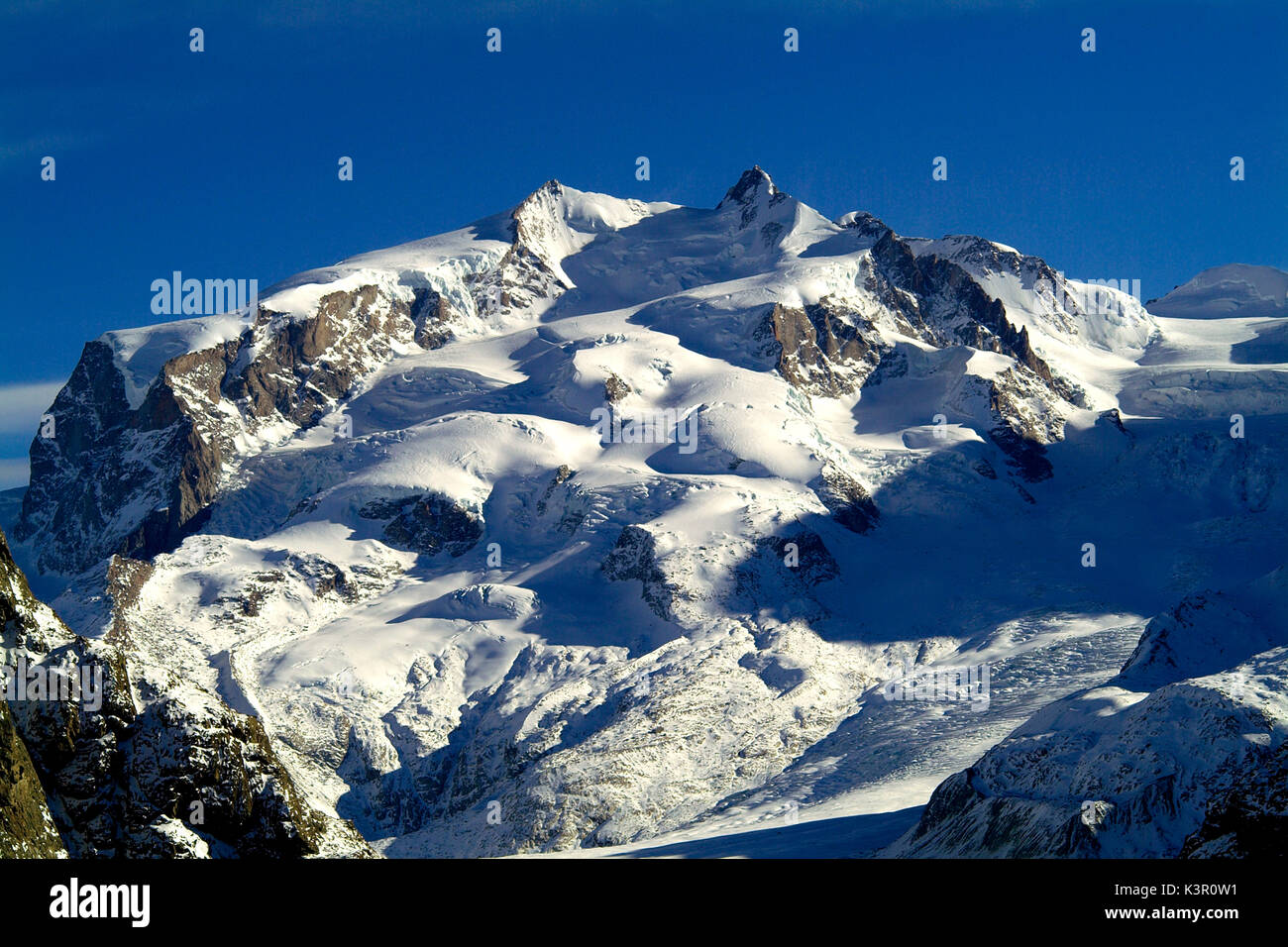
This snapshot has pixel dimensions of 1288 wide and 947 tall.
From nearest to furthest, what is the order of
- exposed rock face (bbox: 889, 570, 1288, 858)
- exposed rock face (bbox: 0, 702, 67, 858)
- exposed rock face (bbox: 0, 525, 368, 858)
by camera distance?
exposed rock face (bbox: 0, 702, 67, 858) → exposed rock face (bbox: 0, 525, 368, 858) → exposed rock face (bbox: 889, 570, 1288, 858)

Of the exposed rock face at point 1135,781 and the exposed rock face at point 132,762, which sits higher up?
the exposed rock face at point 132,762

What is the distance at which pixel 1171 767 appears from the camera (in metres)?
80.8

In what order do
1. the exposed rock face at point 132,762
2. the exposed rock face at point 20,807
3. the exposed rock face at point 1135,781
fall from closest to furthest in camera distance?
the exposed rock face at point 20,807 → the exposed rock face at point 132,762 → the exposed rock face at point 1135,781

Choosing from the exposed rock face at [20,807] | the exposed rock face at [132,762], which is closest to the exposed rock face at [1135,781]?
the exposed rock face at [132,762]

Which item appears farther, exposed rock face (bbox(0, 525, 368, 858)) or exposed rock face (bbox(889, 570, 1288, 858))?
exposed rock face (bbox(889, 570, 1288, 858))

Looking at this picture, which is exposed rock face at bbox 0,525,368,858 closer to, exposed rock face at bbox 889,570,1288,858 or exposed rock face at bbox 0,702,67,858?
exposed rock face at bbox 0,702,67,858

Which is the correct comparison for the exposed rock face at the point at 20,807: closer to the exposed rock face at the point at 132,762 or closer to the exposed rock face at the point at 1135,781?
the exposed rock face at the point at 132,762

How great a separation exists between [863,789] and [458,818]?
2317 inches

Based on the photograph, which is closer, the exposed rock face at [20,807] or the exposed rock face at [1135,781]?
the exposed rock face at [20,807]

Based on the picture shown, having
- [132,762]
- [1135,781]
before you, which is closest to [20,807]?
[132,762]

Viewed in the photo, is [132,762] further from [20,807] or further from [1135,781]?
[1135,781]

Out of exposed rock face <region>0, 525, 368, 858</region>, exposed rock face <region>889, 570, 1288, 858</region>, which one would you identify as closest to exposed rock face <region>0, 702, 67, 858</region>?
exposed rock face <region>0, 525, 368, 858</region>
